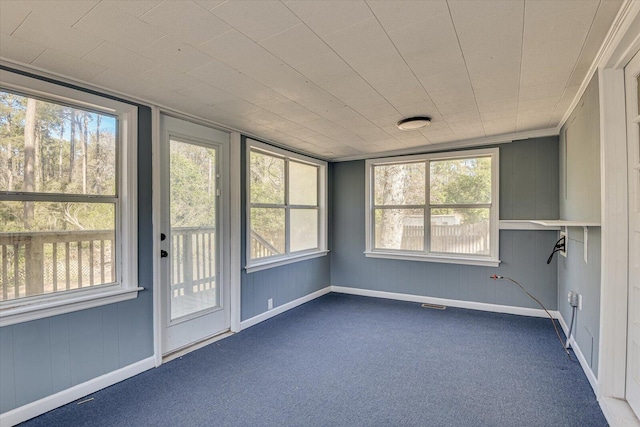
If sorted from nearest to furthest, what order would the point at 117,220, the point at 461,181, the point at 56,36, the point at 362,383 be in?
the point at 56,36
the point at 362,383
the point at 117,220
the point at 461,181

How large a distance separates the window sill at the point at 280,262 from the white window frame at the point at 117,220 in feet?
4.41

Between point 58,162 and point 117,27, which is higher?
point 117,27

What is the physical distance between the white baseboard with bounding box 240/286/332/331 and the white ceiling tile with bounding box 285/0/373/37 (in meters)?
3.13

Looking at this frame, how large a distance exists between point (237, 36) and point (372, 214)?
3.77 meters

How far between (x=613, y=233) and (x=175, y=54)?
9.59 ft

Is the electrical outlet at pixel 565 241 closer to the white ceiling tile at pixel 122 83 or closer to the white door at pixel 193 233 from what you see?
the white door at pixel 193 233

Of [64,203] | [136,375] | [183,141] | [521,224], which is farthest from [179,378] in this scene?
[521,224]

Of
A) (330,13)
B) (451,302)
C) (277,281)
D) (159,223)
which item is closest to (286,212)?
(277,281)

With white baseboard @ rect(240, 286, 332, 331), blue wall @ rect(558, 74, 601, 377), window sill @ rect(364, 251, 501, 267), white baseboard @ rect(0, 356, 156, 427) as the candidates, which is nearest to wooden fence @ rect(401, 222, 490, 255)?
window sill @ rect(364, 251, 501, 267)

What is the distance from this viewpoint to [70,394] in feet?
7.36

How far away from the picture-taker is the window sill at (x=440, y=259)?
13.7 feet

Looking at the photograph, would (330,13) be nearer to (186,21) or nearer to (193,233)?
(186,21)

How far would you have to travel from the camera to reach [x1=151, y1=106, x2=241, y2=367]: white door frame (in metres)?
2.76

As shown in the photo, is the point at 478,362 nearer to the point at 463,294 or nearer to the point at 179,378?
the point at 463,294
